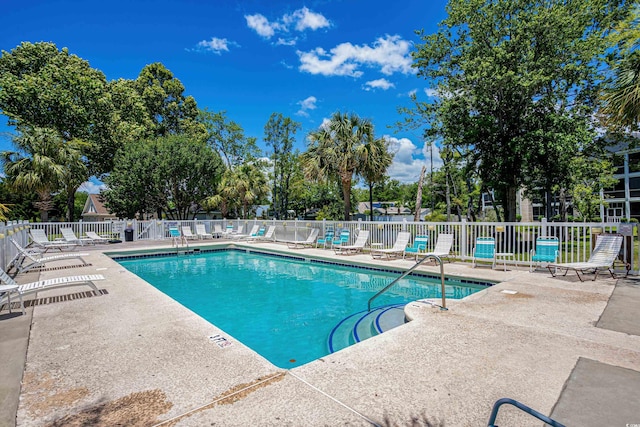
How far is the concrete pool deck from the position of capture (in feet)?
8.02

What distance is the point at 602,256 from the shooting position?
24.8 ft

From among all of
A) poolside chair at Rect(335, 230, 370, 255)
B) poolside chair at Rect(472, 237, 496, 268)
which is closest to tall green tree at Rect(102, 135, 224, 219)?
poolside chair at Rect(335, 230, 370, 255)

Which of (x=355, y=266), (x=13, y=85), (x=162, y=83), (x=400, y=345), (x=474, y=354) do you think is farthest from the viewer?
(x=162, y=83)

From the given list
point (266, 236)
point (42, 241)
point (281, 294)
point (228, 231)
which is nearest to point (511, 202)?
point (281, 294)

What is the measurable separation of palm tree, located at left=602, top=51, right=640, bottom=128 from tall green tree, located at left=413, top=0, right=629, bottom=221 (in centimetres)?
549

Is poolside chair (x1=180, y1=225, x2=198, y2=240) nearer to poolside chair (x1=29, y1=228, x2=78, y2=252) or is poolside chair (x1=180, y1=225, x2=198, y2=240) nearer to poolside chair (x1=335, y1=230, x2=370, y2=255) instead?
poolside chair (x1=29, y1=228, x2=78, y2=252)

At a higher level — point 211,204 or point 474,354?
point 211,204

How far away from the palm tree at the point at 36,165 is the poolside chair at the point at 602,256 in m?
24.3

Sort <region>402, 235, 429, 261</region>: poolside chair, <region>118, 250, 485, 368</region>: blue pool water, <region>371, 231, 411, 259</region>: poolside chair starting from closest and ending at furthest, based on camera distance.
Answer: <region>118, 250, 485, 368</region>: blue pool water
<region>402, 235, 429, 261</region>: poolside chair
<region>371, 231, 411, 259</region>: poolside chair

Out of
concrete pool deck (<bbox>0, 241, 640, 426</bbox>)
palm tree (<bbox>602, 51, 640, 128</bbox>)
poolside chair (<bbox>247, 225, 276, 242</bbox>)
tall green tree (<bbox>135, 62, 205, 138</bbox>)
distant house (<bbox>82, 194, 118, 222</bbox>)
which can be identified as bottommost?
concrete pool deck (<bbox>0, 241, 640, 426</bbox>)

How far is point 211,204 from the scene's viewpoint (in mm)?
26094

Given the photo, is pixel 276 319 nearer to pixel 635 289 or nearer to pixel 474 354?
pixel 474 354

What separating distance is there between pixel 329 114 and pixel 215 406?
16.2m

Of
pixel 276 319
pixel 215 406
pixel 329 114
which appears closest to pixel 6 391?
pixel 215 406
